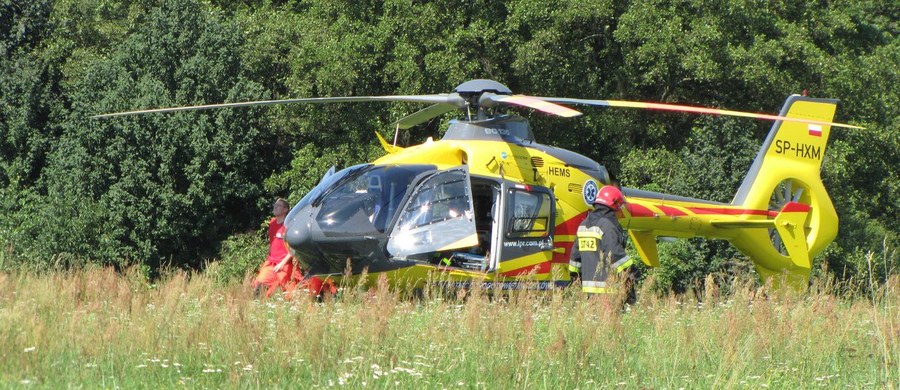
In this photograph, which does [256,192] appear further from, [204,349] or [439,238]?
[204,349]

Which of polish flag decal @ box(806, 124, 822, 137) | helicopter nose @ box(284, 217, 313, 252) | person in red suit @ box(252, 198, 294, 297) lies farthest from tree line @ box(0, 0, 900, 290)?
helicopter nose @ box(284, 217, 313, 252)

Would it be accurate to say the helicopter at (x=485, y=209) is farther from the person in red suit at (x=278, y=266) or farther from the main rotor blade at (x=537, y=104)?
the person in red suit at (x=278, y=266)

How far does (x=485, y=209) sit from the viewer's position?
40.5 ft

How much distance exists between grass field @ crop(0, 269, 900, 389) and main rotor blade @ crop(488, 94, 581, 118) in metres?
2.43

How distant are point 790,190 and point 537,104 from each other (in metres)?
5.65

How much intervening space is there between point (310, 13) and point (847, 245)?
40.2 ft

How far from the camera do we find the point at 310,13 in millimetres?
23016

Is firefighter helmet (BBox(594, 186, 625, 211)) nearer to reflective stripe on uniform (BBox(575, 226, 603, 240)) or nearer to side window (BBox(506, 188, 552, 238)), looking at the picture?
reflective stripe on uniform (BBox(575, 226, 603, 240))

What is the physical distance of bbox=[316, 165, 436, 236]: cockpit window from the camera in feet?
35.4

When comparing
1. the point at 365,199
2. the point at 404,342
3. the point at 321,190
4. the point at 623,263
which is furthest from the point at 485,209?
the point at 404,342

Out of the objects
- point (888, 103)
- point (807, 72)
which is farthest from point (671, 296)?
point (888, 103)

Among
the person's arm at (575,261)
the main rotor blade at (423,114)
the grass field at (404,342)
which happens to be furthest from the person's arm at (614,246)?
the main rotor blade at (423,114)

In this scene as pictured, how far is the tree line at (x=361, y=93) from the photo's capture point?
19875mm

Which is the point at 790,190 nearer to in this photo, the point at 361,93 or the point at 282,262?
the point at 282,262
